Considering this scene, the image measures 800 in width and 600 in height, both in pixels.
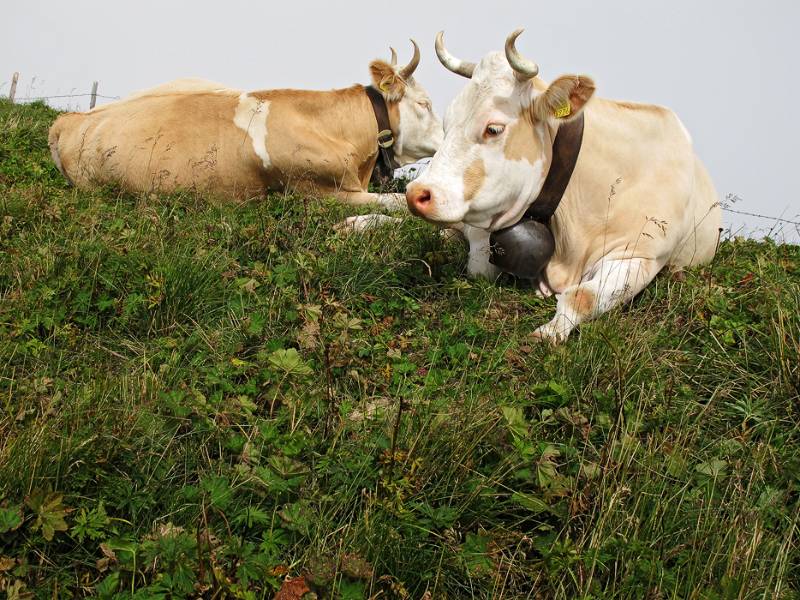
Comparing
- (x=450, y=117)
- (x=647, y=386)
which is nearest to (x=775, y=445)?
(x=647, y=386)

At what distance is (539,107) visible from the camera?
16.2ft

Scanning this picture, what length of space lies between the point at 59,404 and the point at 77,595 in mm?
1037

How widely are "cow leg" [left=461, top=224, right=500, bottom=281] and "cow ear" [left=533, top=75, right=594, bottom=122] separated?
872mm

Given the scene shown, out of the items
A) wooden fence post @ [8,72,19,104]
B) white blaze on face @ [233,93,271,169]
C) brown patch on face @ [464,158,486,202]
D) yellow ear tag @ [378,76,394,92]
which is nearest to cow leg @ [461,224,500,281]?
brown patch on face @ [464,158,486,202]

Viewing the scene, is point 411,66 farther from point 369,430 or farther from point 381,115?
point 369,430

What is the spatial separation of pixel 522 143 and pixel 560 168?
0.37 metres

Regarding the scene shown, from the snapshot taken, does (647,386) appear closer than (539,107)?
Yes

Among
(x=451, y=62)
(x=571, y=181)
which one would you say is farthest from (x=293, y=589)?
(x=451, y=62)

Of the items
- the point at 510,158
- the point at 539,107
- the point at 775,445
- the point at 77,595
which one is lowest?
the point at 77,595

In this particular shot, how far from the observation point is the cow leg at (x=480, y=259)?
535 centimetres

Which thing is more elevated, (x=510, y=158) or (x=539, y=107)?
(x=539, y=107)

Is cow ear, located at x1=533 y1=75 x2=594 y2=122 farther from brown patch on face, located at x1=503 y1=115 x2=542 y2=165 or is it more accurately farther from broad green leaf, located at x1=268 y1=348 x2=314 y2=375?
broad green leaf, located at x1=268 y1=348 x2=314 y2=375

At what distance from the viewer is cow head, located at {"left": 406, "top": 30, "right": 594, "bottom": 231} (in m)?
4.80

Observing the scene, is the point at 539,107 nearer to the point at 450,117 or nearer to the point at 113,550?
the point at 450,117
